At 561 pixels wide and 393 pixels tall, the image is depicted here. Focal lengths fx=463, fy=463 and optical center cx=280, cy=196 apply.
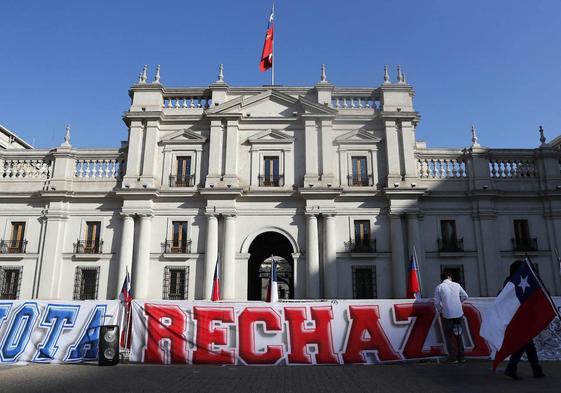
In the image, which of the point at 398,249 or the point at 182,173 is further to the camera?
the point at 182,173

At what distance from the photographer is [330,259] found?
26.3m

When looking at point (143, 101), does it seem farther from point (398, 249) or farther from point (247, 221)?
point (398, 249)

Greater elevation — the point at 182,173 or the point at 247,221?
the point at 182,173

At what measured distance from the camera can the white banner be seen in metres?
13.6

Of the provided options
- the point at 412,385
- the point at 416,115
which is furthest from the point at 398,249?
the point at 412,385

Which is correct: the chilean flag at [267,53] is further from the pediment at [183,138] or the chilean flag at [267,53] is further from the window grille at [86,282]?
the window grille at [86,282]

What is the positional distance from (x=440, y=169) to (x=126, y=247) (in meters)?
19.6

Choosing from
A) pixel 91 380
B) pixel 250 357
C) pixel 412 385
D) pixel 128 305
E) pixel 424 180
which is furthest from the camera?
pixel 424 180

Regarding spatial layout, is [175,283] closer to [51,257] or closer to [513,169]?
[51,257]

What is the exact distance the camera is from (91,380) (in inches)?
410

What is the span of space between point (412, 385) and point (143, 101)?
25165mm

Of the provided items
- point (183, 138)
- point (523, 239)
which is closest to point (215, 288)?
point (183, 138)

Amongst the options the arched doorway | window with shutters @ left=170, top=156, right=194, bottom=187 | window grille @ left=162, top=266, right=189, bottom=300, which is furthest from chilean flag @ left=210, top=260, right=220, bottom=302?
window with shutters @ left=170, top=156, right=194, bottom=187

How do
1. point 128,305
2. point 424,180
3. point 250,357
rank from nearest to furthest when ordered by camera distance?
1. point 250,357
2. point 128,305
3. point 424,180
